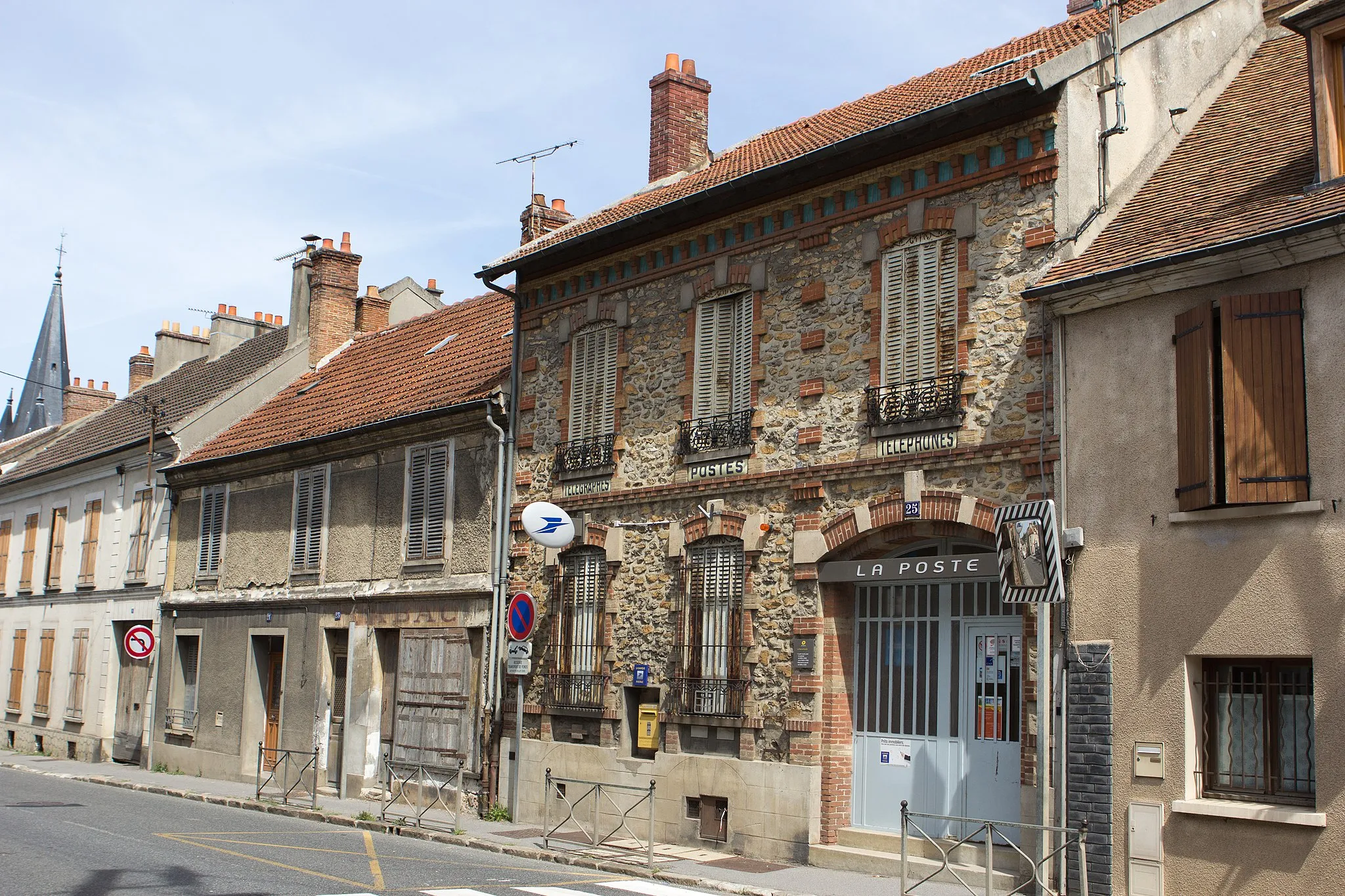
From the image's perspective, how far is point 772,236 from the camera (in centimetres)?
1509

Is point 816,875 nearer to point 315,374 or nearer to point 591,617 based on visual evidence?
point 591,617

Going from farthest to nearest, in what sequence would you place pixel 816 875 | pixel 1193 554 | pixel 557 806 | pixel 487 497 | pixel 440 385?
pixel 440 385 → pixel 487 497 → pixel 557 806 → pixel 816 875 → pixel 1193 554

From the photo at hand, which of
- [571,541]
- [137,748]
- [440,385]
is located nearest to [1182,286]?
[571,541]

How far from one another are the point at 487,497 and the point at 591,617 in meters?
2.80

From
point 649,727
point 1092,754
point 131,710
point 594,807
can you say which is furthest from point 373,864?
point 131,710

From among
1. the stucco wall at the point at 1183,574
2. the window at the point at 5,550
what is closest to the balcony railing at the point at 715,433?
the stucco wall at the point at 1183,574

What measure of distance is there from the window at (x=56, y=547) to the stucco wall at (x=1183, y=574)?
25.1 m

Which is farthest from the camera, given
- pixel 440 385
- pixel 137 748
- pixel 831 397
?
pixel 137 748

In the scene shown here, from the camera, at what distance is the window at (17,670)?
1216 inches

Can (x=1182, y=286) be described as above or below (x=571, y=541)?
above

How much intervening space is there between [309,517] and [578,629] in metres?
7.27

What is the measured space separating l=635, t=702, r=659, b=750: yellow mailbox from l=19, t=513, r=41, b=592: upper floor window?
20.9 metres

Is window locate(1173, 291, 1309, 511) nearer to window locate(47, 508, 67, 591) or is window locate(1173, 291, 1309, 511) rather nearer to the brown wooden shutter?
the brown wooden shutter

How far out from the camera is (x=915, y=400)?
13.2 metres
